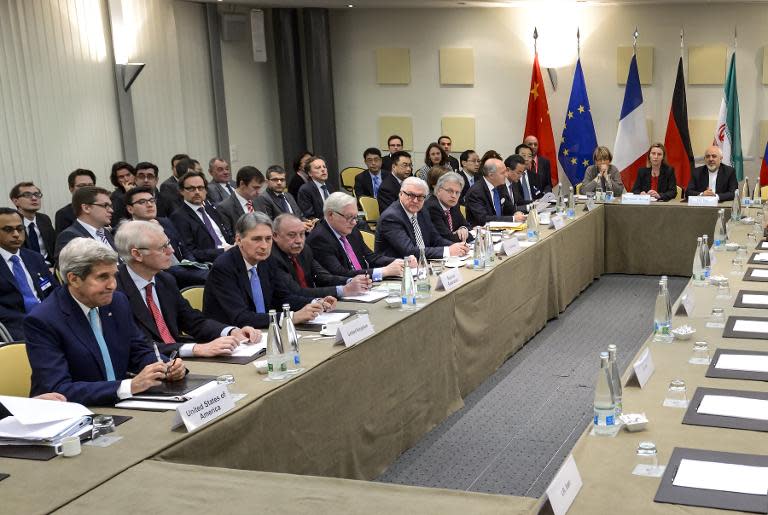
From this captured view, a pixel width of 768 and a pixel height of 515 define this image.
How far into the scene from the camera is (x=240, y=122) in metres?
11.5

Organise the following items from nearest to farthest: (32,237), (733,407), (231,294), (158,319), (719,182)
A: (733,407)
(158,319)
(231,294)
(32,237)
(719,182)

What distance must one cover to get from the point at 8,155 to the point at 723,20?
316 inches

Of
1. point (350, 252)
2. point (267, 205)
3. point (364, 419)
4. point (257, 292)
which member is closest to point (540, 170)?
point (267, 205)

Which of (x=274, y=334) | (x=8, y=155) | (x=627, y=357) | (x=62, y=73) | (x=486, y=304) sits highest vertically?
(x=62, y=73)

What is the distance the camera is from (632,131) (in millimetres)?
10844

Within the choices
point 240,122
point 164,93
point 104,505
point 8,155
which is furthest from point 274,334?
point 240,122

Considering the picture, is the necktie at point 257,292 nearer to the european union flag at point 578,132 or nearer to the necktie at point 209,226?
the necktie at point 209,226

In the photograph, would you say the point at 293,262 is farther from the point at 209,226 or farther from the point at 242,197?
the point at 242,197

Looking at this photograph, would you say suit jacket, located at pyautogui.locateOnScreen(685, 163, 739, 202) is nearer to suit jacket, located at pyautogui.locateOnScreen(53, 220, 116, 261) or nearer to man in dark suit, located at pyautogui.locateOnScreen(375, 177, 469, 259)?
man in dark suit, located at pyautogui.locateOnScreen(375, 177, 469, 259)

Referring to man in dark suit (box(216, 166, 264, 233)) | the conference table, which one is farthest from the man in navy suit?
man in dark suit (box(216, 166, 264, 233))

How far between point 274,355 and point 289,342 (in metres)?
0.13

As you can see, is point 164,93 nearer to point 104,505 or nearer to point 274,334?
point 274,334

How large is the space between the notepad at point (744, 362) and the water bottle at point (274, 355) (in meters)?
1.69

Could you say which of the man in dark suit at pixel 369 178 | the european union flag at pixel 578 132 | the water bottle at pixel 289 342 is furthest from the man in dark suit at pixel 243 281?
the european union flag at pixel 578 132
